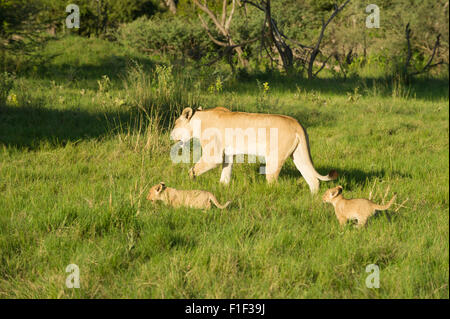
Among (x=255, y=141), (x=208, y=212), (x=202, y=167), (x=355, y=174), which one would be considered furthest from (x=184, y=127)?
(x=355, y=174)

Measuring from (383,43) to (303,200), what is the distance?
59.0ft

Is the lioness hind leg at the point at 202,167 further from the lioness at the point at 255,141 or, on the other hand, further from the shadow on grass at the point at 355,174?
the shadow on grass at the point at 355,174

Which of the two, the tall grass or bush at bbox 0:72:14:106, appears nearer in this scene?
the tall grass

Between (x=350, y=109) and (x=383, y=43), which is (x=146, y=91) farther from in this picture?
(x=383, y=43)

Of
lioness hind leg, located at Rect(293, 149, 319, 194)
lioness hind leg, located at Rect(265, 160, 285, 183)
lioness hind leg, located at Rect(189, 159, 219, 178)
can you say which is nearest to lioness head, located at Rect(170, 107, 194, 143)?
lioness hind leg, located at Rect(189, 159, 219, 178)

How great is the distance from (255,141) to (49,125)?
4.76 m

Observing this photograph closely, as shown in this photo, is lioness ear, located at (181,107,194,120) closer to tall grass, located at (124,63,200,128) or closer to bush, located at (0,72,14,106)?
tall grass, located at (124,63,200,128)

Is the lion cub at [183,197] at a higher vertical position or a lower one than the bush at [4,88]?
lower

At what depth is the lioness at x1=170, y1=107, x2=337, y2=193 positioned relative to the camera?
5.23 meters

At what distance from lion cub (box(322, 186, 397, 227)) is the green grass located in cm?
10

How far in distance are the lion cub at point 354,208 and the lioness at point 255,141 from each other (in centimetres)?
62

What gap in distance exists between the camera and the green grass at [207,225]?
3277mm

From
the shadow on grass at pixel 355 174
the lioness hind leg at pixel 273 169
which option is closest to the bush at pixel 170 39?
the shadow on grass at pixel 355 174
